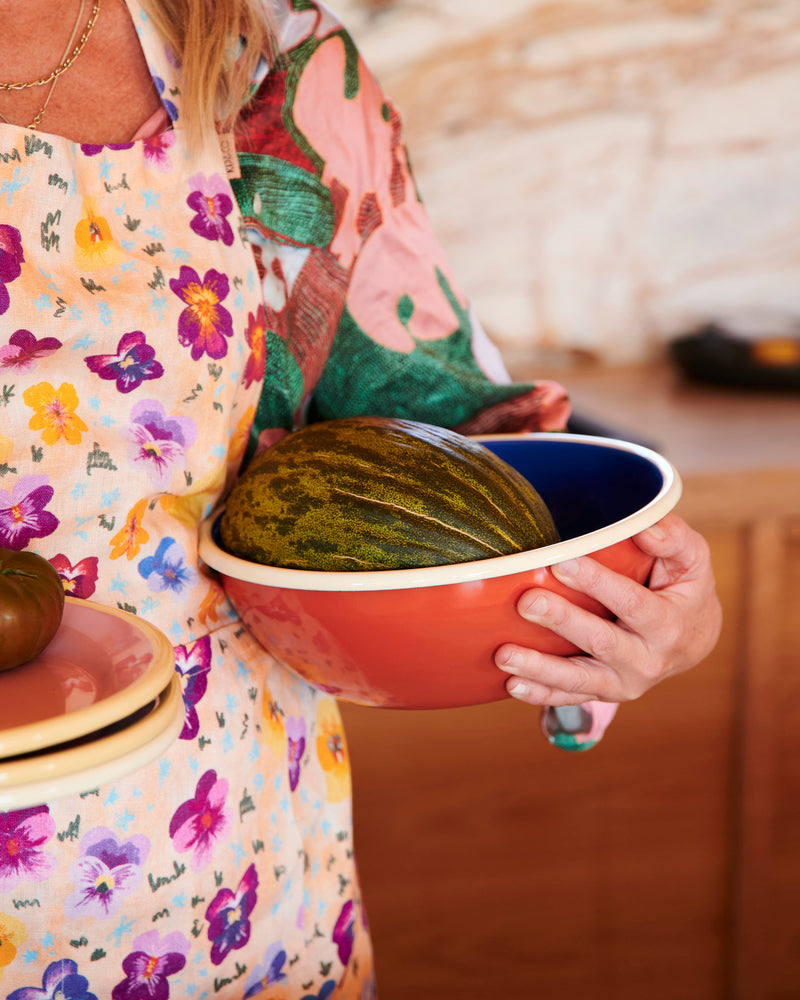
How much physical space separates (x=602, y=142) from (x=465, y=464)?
1556 millimetres

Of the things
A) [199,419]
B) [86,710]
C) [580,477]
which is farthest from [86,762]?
[580,477]

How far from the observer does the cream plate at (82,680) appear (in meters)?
0.32

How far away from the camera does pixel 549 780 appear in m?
1.49

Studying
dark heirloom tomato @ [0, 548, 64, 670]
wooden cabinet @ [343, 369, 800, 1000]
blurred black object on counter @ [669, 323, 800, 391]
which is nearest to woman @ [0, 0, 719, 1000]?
dark heirloom tomato @ [0, 548, 64, 670]

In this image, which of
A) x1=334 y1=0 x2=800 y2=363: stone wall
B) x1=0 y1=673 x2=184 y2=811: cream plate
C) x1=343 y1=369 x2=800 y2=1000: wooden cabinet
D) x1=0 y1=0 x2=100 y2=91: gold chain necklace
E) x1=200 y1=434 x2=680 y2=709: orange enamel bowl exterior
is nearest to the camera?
x1=0 y1=673 x2=184 y2=811: cream plate

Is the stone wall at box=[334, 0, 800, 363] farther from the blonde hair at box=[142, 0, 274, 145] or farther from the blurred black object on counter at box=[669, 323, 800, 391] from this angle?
the blonde hair at box=[142, 0, 274, 145]

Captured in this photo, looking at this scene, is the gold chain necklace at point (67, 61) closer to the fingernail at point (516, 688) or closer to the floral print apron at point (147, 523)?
the floral print apron at point (147, 523)

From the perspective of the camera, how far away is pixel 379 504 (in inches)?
21.7

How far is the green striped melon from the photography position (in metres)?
0.54

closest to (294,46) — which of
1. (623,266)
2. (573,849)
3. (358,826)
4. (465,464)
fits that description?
(465,464)

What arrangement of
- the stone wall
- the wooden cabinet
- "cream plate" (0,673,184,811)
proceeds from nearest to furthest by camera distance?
1. "cream plate" (0,673,184,811)
2. the wooden cabinet
3. the stone wall

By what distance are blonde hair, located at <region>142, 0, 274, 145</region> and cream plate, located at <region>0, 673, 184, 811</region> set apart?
439 mm

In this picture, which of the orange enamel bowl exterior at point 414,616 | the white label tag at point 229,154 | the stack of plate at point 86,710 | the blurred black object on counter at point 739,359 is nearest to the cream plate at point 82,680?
the stack of plate at point 86,710

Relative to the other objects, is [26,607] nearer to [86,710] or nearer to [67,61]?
[86,710]
